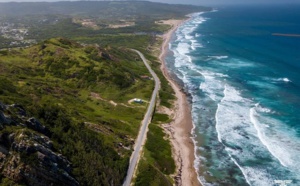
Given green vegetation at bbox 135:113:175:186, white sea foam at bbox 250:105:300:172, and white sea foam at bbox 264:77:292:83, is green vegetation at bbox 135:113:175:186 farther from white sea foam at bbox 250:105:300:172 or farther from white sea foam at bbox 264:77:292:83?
white sea foam at bbox 264:77:292:83

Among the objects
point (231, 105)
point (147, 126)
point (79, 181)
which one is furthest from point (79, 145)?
point (231, 105)

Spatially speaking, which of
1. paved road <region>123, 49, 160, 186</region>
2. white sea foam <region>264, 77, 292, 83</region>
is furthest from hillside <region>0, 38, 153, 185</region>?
white sea foam <region>264, 77, 292, 83</region>

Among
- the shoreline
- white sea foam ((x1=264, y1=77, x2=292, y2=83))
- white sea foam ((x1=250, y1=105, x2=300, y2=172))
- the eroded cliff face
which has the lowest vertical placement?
the shoreline

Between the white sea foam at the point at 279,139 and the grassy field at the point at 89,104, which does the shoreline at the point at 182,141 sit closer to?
the grassy field at the point at 89,104

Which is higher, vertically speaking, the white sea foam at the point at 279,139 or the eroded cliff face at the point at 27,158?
the eroded cliff face at the point at 27,158

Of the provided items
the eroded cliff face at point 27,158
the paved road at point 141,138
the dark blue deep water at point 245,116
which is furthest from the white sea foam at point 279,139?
the eroded cliff face at point 27,158

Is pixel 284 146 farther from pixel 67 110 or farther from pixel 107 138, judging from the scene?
pixel 67 110

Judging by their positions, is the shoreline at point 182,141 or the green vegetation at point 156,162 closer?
the green vegetation at point 156,162

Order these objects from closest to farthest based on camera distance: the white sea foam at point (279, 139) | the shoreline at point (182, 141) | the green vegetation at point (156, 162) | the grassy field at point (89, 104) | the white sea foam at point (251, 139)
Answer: the grassy field at point (89, 104), the green vegetation at point (156, 162), the shoreline at point (182, 141), the white sea foam at point (251, 139), the white sea foam at point (279, 139)
